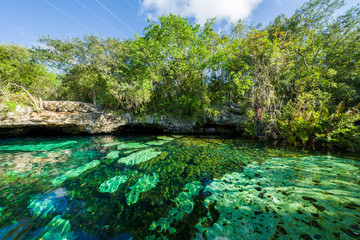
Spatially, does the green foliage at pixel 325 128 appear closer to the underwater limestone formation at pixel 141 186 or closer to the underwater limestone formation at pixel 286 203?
the underwater limestone formation at pixel 286 203

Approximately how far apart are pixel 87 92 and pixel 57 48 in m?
5.95

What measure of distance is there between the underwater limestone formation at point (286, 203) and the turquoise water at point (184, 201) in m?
0.02

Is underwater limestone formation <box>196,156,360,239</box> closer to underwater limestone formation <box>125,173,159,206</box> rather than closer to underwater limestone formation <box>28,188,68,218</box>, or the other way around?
underwater limestone formation <box>125,173,159,206</box>

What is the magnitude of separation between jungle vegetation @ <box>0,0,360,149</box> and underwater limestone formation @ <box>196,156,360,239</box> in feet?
16.3

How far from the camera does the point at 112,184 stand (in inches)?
134

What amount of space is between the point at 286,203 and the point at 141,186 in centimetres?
344

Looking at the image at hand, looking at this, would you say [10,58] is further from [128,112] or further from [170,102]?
[170,102]

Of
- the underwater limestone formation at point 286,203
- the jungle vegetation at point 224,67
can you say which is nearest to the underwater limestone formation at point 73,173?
the underwater limestone formation at point 286,203

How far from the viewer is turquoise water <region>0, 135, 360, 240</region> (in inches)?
74.5

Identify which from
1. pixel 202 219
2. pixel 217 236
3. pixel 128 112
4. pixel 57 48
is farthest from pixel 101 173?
pixel 57 48

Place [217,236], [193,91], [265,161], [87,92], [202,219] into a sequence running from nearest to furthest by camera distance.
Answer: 1. [217,236]
2. [202,219]
3. [265,161]
4. [193,91]
5. [87,92]

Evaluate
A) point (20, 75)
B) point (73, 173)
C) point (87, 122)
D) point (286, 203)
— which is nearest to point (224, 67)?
point (286, 203)

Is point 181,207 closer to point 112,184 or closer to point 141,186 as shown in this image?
point 141,186

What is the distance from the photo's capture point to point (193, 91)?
1245cm
